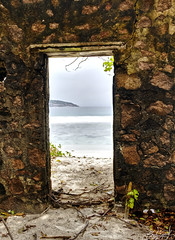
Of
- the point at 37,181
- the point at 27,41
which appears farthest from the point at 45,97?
the point at 37,181

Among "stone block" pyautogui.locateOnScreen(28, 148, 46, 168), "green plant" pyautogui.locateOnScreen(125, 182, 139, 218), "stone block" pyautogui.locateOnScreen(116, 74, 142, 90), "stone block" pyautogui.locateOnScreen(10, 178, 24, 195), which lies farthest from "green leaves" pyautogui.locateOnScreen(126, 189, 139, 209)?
"stone block" pyautogui.locateOnScreen(10, 178, 24, 195)

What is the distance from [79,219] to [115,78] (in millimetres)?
1805

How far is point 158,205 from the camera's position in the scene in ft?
8.75

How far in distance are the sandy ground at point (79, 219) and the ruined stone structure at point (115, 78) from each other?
0.36m

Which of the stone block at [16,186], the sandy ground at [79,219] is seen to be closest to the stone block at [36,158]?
the stone block at [16,186]

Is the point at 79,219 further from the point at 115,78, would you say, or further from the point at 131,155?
the point at 115,78

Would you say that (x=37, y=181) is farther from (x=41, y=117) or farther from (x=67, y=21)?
(x=67, y=21)

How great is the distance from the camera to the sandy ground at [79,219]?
7.45ft

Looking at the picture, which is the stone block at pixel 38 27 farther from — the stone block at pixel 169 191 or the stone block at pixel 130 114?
the stone block at pixel 169 191

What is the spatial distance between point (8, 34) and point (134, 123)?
1.94 metres

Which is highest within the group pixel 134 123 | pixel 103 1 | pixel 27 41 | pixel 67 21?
pixel 103 1

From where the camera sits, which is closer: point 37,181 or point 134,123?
point 134,123

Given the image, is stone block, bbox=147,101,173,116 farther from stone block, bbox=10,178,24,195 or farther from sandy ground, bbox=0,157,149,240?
stone block, bbox=10,178,24,195

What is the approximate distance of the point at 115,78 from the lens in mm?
2633
